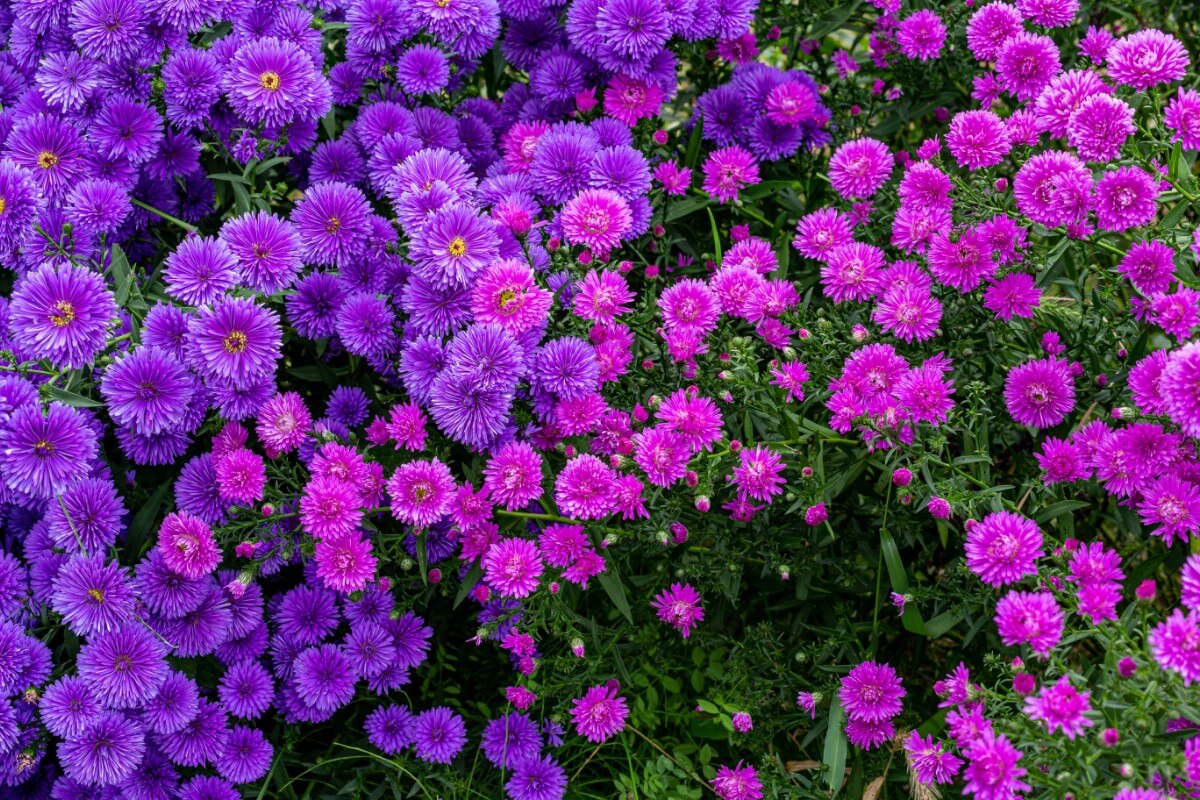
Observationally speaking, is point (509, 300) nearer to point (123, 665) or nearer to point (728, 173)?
point (728, 173)

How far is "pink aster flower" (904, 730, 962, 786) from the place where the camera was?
2.41 metres

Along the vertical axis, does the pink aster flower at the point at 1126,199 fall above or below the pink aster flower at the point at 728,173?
above

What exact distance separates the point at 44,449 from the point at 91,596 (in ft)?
1.18

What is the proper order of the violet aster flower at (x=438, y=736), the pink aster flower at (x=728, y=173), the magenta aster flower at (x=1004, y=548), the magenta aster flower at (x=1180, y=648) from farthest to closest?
the pink aster flower at (x=728, y=173), the violet aster flower at (x=438, y=736), the magenta aster flower at (x=1004, y=548), the magenta aster flower at (x=1180, y=648)

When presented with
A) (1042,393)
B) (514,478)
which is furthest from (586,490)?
(1042,393)

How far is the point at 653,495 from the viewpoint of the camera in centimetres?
251

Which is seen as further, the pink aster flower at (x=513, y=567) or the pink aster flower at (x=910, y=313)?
the pink aster flower at (x=910, y=313)

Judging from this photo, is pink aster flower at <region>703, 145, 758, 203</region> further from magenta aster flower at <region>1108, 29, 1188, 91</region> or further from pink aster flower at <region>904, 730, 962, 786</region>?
pink aster flower at <region>904, 730, 962, 786</region>

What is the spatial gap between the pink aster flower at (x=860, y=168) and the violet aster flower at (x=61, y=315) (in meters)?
1.89

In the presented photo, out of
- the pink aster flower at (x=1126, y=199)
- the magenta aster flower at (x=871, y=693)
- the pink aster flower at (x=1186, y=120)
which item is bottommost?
the magenta aster flower at (x=871, y=693)

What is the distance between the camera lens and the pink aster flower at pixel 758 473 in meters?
2.46

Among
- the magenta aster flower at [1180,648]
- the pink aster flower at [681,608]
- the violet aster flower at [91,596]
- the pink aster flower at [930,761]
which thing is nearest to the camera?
the magenta aster flower at [1180,648]

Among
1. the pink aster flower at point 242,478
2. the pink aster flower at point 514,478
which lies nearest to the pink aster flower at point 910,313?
the pink aster flower at point 514,478

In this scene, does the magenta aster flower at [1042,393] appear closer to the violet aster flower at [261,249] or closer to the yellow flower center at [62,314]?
the violet aster flower at [261,249]
